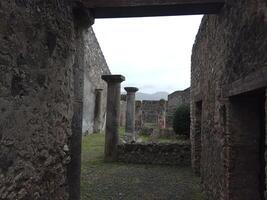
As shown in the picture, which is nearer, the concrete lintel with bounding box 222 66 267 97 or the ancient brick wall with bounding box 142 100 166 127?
the concrete lintel with bounding box 222 66 267 97

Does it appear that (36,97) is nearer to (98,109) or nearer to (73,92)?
(73,92)

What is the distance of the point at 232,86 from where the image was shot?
14.1 feet

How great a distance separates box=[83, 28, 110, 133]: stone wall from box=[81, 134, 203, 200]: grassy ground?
29.7ft

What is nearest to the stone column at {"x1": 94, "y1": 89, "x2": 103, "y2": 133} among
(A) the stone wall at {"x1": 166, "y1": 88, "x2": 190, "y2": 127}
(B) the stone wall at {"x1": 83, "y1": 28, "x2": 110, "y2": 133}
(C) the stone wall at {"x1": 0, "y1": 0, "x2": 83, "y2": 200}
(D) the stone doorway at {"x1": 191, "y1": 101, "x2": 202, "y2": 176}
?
(B) the stone wall at {"x1": 83, "y1": 28, "x2": 110, "y2": 133}

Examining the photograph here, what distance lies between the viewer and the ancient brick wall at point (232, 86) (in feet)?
11.2

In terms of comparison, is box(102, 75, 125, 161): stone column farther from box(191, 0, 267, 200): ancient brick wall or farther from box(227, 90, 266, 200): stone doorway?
box(227, 90, 266, 200): stone doorway

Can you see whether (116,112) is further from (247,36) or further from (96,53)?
(96,53)

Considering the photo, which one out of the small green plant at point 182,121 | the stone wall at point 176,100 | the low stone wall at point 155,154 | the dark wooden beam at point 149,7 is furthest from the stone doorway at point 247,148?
the stone wall at point 176,100

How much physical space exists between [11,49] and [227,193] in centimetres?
327

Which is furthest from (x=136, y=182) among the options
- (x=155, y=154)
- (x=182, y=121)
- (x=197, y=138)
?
(x=182, y=121)

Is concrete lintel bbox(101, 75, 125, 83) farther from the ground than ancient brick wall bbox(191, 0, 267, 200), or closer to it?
farther from the ground

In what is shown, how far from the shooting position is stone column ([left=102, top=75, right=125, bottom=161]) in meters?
11.0

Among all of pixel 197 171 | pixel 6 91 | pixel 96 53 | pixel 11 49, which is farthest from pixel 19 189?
pixel 96 53

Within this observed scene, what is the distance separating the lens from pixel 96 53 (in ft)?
71.0
